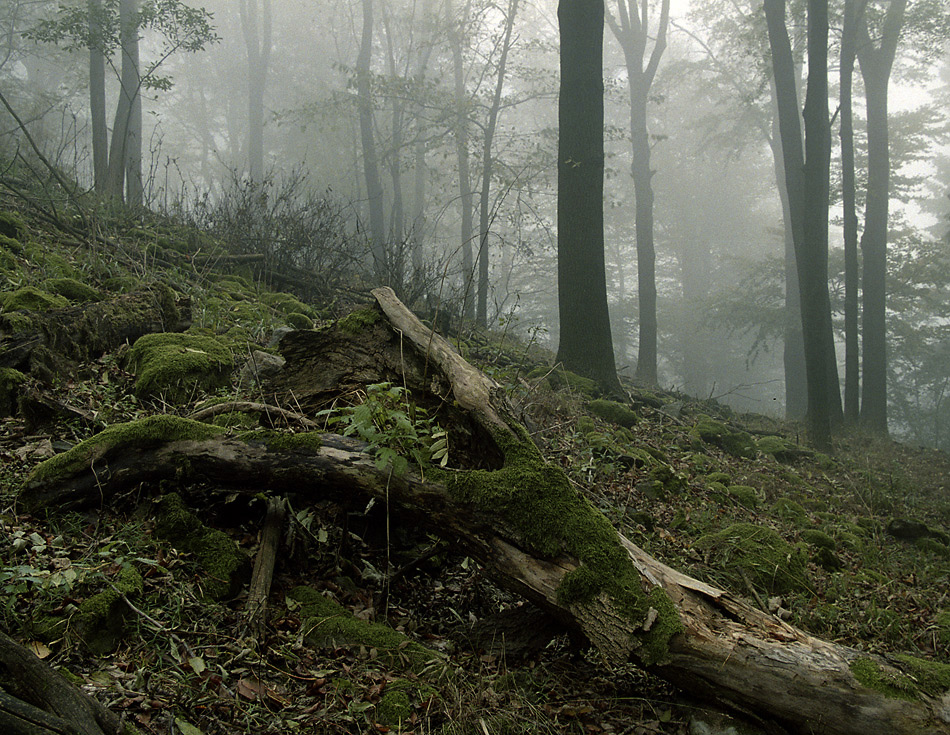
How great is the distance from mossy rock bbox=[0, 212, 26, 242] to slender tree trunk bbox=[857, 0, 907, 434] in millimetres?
15611

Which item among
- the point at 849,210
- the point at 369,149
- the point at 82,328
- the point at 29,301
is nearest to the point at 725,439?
the point at 82,328

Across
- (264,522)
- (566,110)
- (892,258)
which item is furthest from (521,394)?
(892,258)

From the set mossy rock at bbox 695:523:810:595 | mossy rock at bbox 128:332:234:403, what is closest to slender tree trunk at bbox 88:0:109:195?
mossy rock at bbox 128:332:234:403

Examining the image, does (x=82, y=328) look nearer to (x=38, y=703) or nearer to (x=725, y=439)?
(x=38, y=703)

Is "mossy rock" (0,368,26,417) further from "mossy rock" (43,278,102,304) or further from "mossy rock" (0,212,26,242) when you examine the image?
"mossy rock" (0,212,26,242)

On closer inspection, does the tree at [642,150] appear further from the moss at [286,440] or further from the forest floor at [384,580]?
the moss at [286,440]

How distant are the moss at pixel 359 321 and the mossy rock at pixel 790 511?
4.30 metres

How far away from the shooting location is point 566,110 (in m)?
9.30

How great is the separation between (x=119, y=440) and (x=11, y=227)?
5402mm

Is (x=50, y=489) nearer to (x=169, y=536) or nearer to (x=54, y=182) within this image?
(x=169, y=536)

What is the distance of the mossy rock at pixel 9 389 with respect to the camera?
3.92 meters

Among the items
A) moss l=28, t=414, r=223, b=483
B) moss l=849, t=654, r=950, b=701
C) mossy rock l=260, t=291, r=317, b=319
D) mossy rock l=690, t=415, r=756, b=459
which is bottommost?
moss l=849, t=654, r=950, b=701

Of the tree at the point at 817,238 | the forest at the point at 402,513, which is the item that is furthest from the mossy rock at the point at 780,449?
the tree at the point at 817,238

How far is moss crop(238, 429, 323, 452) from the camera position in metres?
3.29
